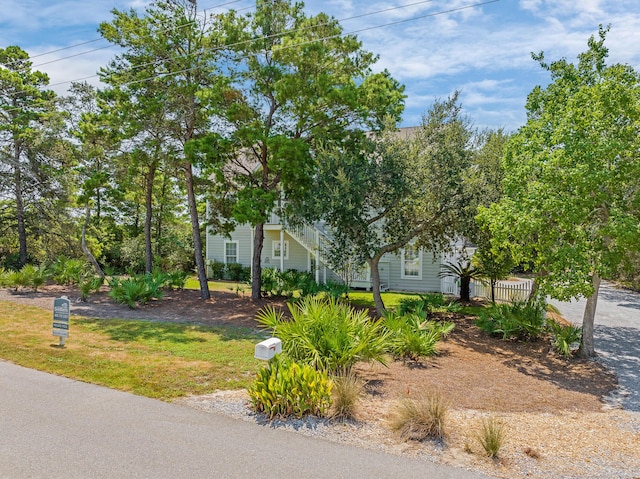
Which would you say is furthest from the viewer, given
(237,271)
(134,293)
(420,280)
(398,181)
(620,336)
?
(237,271)

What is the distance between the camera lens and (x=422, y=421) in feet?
18.1

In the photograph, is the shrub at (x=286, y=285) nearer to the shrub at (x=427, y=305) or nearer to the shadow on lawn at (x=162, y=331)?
the shrub at (x=427, y=305)

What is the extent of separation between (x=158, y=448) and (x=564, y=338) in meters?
9.47

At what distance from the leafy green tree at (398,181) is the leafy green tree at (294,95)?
6.16ft

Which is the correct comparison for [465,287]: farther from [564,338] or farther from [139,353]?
[139,353]

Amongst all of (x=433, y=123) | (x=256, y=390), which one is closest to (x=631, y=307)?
(x=433, y=123)

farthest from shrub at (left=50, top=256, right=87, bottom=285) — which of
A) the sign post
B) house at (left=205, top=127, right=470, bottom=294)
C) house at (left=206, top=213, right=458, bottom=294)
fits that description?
the sign post

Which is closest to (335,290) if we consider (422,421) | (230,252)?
(422,421)

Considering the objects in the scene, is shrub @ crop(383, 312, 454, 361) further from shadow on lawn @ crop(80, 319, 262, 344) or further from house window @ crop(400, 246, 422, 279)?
house window @ crop(400, 246, 422, 279)

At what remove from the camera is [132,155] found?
1795cm

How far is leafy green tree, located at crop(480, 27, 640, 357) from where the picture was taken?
8.77m

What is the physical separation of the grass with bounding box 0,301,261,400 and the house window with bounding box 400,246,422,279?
463 inches

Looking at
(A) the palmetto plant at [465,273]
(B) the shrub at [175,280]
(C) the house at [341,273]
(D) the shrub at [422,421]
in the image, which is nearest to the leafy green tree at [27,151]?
(B) the shrub at [175,280]

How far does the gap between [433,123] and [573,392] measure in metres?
7.89
